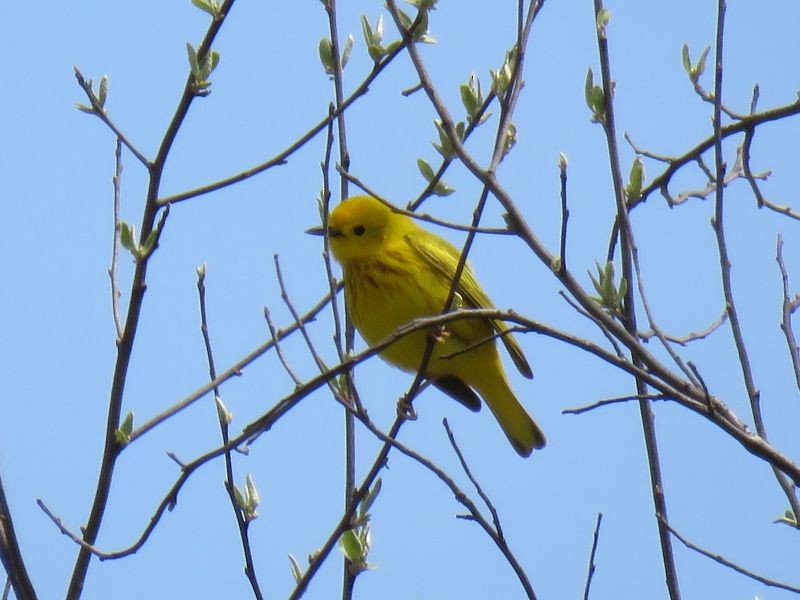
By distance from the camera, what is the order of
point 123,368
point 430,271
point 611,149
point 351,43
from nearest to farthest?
point 611,149 < point 123,368 < point 351,43 < point 430,271

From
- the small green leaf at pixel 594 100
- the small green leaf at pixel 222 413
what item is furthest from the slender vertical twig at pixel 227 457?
the small green leaf at pixel 594 100

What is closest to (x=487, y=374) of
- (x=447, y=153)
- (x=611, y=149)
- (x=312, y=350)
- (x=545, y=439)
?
(x=545, y=439)

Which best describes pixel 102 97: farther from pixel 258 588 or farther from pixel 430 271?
pixel 430 271

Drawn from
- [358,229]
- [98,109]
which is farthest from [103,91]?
[358,229]

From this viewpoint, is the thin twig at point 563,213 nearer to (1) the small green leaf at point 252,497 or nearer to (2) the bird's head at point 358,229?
(1) the small green leaf at point 252,497

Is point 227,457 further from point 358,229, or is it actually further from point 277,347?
point 358,229

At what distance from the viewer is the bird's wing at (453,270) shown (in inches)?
217

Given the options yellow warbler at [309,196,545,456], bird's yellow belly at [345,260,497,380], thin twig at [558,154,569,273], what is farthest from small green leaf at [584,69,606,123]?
bird's yellow belly at [345,260,497,380]

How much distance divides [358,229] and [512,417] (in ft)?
4.26

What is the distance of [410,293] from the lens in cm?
537

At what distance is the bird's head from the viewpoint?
5.60m

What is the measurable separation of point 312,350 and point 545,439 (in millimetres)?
3161

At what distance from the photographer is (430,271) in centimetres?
551

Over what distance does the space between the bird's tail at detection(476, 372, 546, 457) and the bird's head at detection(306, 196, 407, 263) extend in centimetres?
89
